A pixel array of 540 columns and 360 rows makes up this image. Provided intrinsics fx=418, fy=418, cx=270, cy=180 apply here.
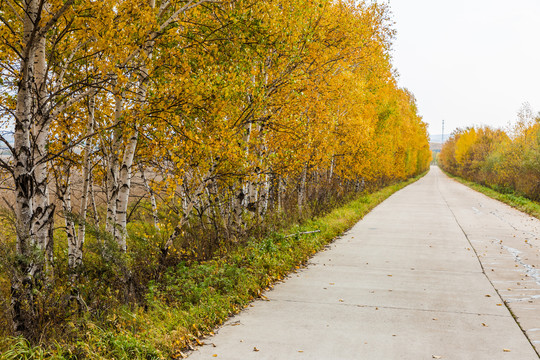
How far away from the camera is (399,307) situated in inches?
235

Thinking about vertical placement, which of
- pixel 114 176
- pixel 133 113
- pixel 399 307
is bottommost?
pixel 399 307

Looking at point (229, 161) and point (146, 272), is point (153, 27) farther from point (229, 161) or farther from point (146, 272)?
point (146, 272)

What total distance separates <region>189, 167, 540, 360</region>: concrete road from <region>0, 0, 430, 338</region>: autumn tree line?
2133 mm

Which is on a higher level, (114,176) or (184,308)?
(114,176)

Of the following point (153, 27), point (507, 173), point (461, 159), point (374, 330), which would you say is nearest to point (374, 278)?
point (374, 330)

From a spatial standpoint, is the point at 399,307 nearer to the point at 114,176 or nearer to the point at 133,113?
the point at 133,113

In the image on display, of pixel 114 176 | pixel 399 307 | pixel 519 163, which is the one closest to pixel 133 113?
pixel 114 176

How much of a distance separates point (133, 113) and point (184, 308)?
300 cm

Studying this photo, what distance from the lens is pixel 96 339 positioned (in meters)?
4.22

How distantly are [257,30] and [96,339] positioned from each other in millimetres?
5398

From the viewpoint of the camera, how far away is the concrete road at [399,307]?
4504 millimetres

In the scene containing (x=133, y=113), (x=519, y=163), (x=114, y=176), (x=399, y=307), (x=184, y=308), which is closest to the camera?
(x=184, y=308)

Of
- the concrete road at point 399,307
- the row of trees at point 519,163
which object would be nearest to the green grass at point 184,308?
the concrete road at point 399,307

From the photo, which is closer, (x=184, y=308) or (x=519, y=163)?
(x=184, y=308)
